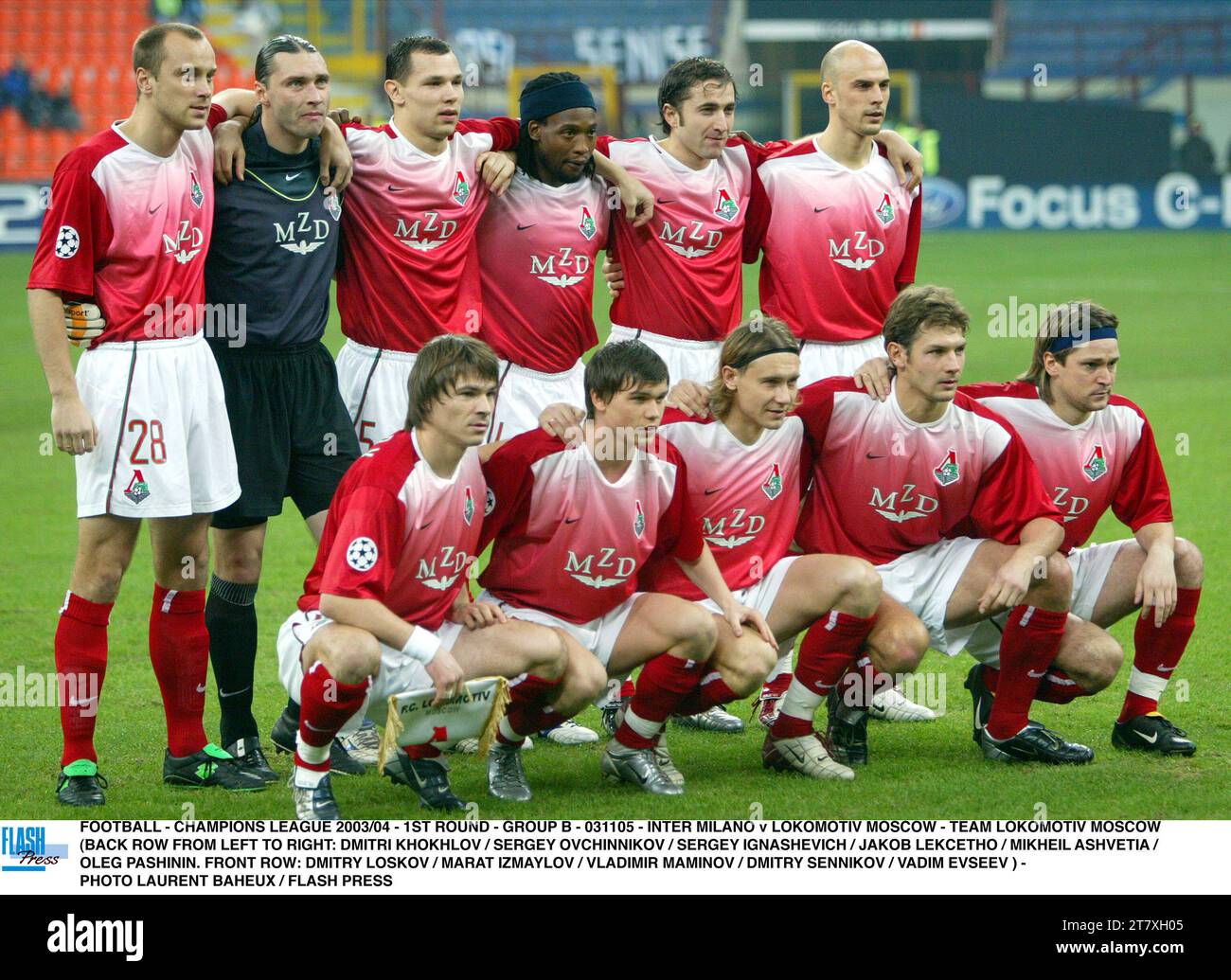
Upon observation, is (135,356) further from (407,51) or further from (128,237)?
(407,51)

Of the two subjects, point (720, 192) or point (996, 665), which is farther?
point (720, 192)

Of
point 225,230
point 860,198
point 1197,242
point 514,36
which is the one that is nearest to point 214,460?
point 225,230

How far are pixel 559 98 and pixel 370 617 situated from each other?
6.51ft

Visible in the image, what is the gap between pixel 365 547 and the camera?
412cm

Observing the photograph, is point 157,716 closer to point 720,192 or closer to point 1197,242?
point 720,192

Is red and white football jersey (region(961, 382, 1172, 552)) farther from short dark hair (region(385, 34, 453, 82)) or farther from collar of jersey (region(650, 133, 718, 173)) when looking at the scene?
short dark hair (region(385, 34, 453, 82))

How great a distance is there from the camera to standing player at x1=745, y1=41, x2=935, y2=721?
5.61 metres

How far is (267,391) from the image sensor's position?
479 centimetres

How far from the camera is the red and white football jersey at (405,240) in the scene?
5.09 meters

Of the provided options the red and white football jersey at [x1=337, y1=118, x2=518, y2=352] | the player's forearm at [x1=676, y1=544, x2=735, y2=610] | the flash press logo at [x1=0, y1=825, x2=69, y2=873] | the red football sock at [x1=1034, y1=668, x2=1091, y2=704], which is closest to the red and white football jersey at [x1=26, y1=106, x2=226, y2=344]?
the red and white football jersey at [x1=337, y1=118, x2=518, y2=352]

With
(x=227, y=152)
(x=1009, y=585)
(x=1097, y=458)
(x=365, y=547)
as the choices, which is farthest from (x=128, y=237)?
(x=1097, y=458)

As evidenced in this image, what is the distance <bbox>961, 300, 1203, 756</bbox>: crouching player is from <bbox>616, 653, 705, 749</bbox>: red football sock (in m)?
1.08

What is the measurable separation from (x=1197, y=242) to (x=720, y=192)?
18.8 meters

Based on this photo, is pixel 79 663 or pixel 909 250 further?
pixel 909 250
